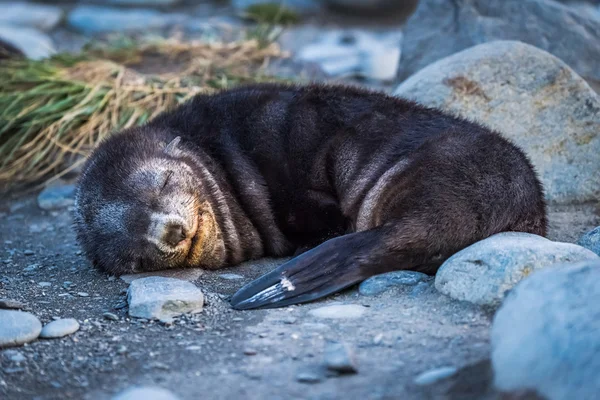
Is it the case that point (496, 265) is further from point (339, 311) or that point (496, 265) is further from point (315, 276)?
point (315, 276)

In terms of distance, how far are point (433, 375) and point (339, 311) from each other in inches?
34.3

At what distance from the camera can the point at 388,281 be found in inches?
155

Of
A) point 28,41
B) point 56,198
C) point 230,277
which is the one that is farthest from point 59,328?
point 28,41

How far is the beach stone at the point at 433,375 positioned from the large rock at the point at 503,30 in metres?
4.17

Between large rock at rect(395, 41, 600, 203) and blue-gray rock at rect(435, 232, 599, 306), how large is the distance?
164 centimetres

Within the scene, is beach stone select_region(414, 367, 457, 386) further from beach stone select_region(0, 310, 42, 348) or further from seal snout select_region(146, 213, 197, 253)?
seal snout select_region(146, 213, 197, 253)

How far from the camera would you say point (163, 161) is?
4.60m

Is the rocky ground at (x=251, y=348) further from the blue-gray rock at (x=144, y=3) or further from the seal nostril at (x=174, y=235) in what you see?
the blue-gray rock at (x=144, y=3)

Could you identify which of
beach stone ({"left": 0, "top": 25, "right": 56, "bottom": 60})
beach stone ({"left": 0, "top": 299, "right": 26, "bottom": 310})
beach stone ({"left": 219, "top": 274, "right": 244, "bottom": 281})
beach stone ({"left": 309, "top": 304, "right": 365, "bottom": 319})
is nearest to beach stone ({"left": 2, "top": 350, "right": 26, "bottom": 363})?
beach stone ({"left": 0, "top": 299, "right": 26, "bottom": 310})

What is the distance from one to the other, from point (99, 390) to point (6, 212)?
11.6 feet

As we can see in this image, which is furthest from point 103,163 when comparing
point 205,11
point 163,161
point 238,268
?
point 205,11

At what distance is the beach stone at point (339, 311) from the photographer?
362 cm

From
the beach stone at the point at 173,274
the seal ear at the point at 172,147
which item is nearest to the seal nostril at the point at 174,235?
the beach stone at the point at 173,274

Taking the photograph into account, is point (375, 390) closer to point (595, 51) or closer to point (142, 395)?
point (142, 395)
